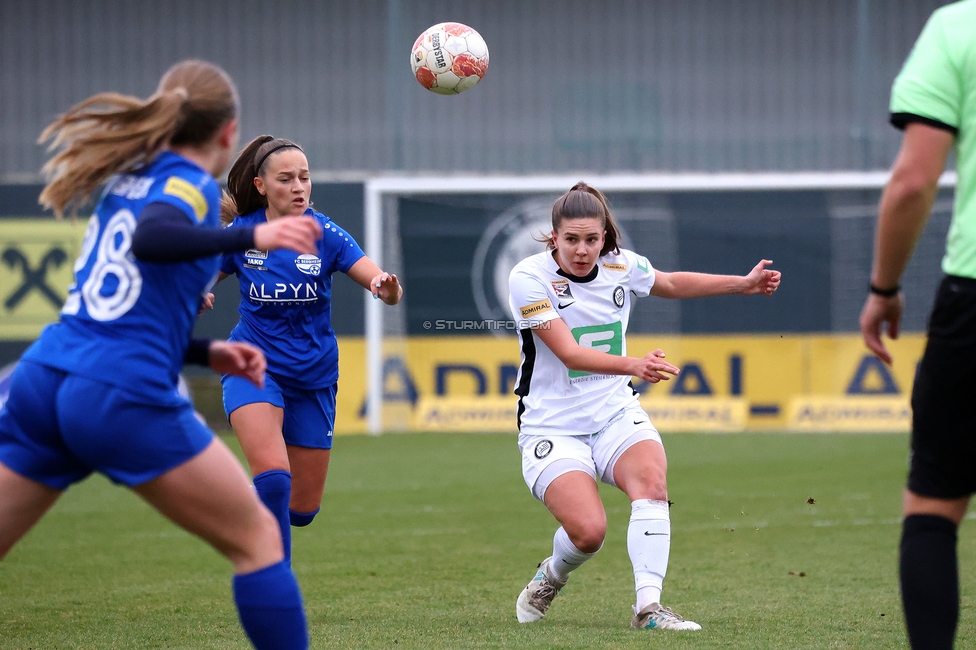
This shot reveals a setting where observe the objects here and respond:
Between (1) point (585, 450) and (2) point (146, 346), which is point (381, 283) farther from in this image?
(2) point (146, 346)

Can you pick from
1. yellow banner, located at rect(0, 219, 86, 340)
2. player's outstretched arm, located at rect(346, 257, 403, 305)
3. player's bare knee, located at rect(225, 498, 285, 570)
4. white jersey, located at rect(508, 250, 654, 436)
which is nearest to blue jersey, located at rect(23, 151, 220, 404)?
player's bare knee, located at rect(225, 498, 285, 570)

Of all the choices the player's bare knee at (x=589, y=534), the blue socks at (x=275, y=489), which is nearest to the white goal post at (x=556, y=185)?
the blue socks at (x=275, y=489)

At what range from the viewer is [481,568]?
6.99 meters

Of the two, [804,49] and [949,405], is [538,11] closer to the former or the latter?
[804,49]

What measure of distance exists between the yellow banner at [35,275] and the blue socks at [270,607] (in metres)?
14.4

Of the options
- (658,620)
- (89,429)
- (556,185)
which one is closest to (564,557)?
(658,620)

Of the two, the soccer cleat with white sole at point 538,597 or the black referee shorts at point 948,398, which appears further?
the soccer cleat with white sole at point 538,597

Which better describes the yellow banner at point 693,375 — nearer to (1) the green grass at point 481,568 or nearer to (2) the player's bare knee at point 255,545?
(1) the green grass at point 481,568

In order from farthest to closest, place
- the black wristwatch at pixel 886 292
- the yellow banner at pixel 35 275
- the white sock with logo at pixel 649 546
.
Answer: the yellow banner at pixel 35 275
the white sock with logo at pixel 649 546
the black wristwatch at pixel 886 292

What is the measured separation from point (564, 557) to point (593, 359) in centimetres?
91

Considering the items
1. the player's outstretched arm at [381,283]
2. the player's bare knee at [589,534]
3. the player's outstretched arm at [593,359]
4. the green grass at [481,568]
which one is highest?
the player's outstretched arm at [381,283]

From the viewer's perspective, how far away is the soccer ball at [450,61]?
688 cm

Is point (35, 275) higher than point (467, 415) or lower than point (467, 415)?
higher

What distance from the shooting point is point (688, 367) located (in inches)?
658
